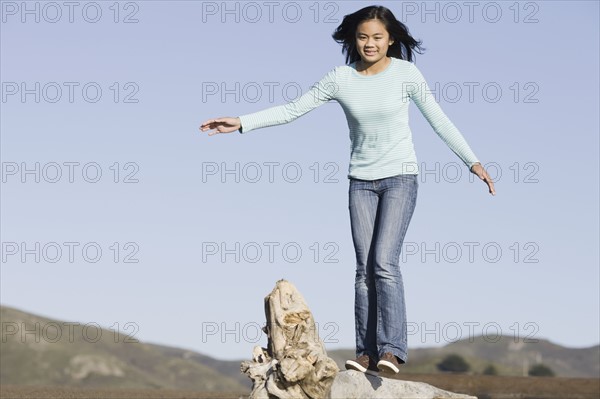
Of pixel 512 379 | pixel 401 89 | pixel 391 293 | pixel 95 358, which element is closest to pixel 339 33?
pixel 401 89

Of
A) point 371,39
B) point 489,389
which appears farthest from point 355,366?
point 489,389

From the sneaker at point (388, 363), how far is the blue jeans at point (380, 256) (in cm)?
7

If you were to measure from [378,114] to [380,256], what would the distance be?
4.26 feet

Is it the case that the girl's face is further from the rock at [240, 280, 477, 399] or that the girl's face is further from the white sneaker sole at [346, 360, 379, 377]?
the white sneaker sole at [346, 360, 379, 377]

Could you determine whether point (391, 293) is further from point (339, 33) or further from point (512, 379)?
point (512, 379)

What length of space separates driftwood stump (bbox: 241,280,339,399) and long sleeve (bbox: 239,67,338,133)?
1498mm

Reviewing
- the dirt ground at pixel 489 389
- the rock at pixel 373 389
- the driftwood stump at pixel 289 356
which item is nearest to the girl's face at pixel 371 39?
the driftwood stump at pixel 289 356

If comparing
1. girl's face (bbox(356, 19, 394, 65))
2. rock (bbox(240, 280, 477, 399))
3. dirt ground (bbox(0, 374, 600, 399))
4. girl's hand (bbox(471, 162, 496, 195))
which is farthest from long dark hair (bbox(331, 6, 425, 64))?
dirt ground (bbox(0, 374, 600, 399))

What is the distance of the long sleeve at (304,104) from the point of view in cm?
928

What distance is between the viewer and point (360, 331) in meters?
9.48

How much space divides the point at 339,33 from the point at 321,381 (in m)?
3.30

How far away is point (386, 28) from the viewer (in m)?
9.37

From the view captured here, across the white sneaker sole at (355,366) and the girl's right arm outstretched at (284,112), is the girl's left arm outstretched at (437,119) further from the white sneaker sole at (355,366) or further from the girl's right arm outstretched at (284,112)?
the white sneaker sole at (355,366)

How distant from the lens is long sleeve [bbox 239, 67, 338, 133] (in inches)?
365
